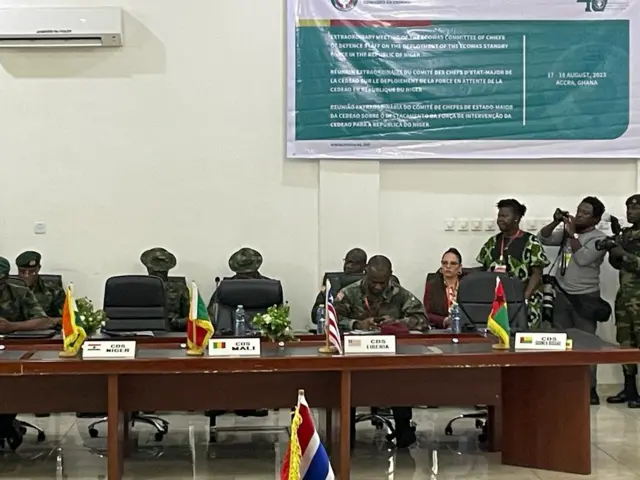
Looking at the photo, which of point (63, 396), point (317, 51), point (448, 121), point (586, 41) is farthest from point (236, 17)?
point (63, 396)

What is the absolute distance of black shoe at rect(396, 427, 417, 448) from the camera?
17.3ft

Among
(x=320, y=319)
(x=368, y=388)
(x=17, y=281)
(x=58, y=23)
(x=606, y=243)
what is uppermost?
(x=58, y=23)

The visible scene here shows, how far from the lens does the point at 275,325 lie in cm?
457

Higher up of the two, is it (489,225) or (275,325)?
(489,225)

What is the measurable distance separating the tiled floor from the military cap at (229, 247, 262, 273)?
1.35 m

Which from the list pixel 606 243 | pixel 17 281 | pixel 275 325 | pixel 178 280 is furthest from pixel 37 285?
pixel 606 243

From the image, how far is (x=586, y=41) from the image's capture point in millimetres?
7176

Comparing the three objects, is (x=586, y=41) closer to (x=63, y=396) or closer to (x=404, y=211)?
(x=404, y=211)

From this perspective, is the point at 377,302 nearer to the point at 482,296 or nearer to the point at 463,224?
the point at 482,296

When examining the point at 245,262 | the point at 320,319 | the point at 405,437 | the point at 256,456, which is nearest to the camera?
the point at 256,456

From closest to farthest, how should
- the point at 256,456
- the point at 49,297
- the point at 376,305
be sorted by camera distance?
1. the point at 256,456
2. the point at 376,305
3. the point at 49,297

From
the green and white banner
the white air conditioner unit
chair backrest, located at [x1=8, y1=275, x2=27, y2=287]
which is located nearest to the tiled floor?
chair backrest, located at [x1=8, y1=275, x2=27, y2=287]

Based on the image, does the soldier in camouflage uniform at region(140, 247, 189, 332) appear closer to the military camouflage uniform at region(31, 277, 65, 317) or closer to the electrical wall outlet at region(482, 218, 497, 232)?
the military camouflage uniform at region(31, 277, 65, 317)

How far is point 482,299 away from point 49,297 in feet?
9.91
